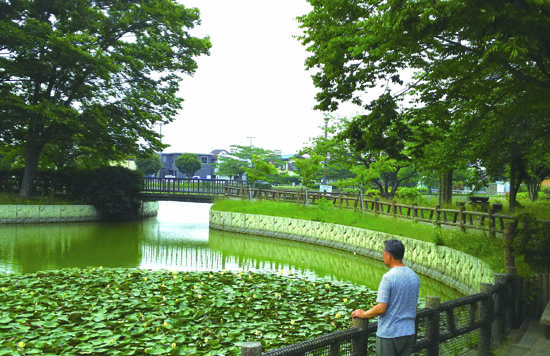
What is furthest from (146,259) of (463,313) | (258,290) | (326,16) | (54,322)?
(463,313)

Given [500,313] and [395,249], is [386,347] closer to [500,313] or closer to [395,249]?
[395,249]

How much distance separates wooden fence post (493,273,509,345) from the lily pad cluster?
2.32 metres

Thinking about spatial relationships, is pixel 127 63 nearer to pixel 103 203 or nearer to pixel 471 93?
pixel 103 203

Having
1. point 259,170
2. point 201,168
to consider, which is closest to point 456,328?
point 259,170

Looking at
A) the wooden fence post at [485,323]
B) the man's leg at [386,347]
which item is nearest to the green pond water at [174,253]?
the wooden fence post at [485,323]

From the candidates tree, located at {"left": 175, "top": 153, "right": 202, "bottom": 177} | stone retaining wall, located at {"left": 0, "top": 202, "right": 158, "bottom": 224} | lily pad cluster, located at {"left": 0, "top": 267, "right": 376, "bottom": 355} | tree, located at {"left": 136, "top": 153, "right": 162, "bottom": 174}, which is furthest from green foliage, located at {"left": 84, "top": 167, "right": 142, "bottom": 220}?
tree, located at {"left": 175, "top": 153, "right": 202, "bottom": 177}

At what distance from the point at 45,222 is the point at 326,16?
74.4 feet

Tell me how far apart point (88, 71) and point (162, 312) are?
71.9 ft

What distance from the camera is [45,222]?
26578mm

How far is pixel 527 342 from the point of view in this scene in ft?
20.9

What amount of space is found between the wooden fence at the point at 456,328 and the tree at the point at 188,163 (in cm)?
7106

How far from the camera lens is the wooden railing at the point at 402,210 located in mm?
13040

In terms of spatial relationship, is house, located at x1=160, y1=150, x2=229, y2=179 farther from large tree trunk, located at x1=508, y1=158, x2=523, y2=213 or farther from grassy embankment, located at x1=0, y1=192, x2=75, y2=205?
large tree trunk, located at x1=508, y1=158, x2=523, y2=213

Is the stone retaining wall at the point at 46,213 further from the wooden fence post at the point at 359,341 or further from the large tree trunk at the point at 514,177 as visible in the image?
the wooden fence post at the point at 359,341
